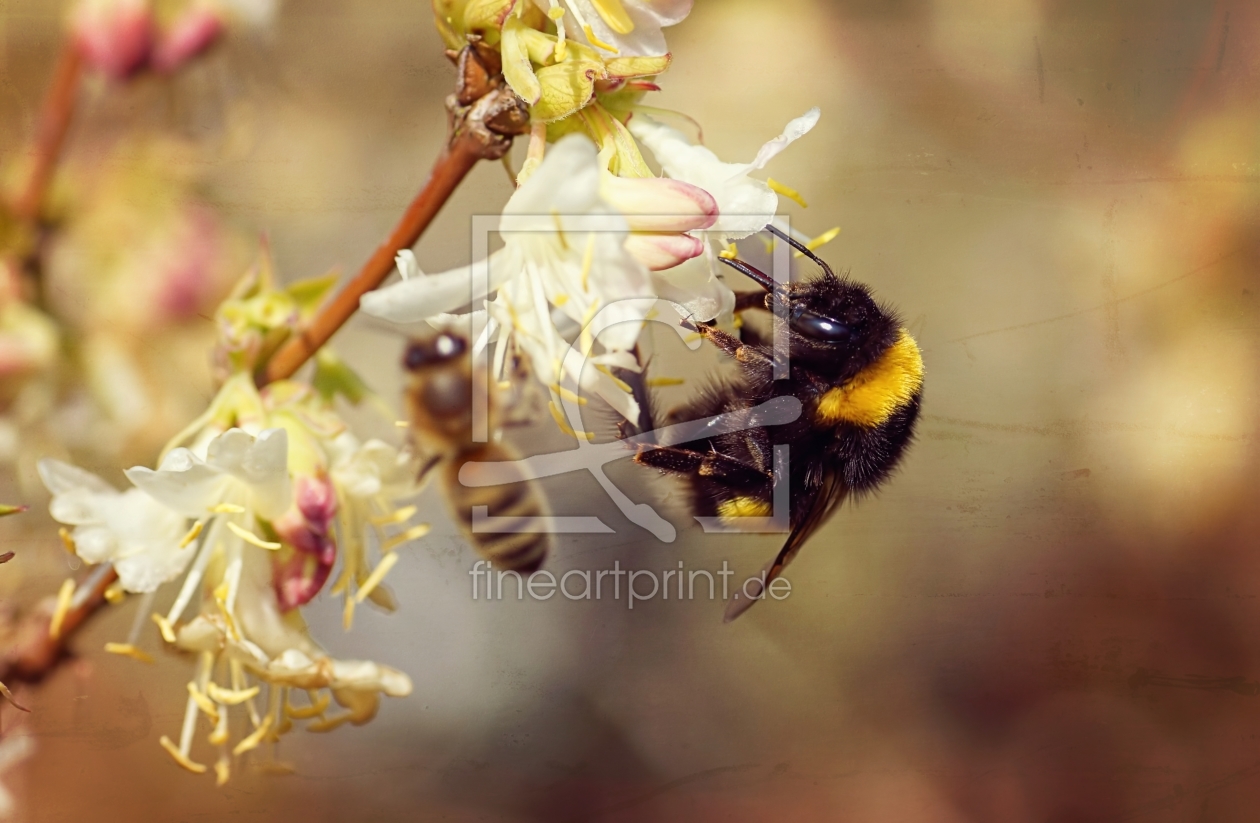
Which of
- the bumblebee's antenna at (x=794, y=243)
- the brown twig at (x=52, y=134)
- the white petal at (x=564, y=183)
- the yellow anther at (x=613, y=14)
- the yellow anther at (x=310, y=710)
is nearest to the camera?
the white petal at (x=564, y=183)

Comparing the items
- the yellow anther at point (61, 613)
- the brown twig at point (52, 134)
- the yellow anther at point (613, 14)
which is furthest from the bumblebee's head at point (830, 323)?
the brown twig at point (52, 134)

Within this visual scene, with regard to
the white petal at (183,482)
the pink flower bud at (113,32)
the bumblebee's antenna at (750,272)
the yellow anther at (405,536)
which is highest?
the pink flower bud at (113,32)

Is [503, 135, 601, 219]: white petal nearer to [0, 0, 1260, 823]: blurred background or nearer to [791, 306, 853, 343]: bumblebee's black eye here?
[791, 306, 853, 343]: bumblebee's black eye

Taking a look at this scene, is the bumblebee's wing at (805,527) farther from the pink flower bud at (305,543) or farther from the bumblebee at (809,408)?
the pink flower bud at (305,543)

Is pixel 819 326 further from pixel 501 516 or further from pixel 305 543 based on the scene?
pixel 305 543

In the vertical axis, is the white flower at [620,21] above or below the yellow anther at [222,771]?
above

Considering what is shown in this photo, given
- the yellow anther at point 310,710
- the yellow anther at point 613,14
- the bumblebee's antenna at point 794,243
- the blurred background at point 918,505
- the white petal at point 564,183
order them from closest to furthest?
1. the white petal at point 564,183
2. the yellow anther at point 613,14
3. the bumblebee's antenna at point 794,243
4. the yellow anther at point 310,710
5. the blurred background at point 918,505

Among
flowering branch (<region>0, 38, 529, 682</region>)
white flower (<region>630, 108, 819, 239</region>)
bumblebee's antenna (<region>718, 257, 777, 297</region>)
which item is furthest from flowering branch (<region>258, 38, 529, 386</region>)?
bumblebee's antenna (<region>718, 257, 777, 297</region>)
